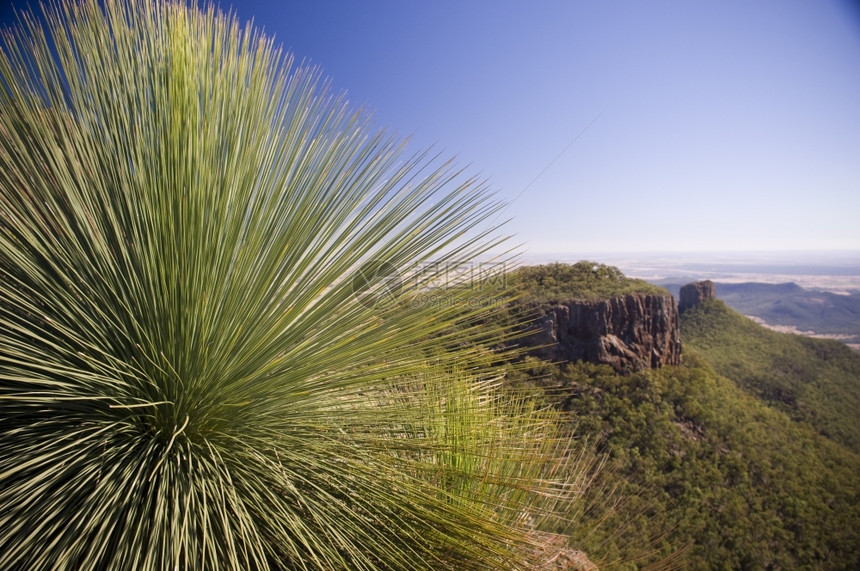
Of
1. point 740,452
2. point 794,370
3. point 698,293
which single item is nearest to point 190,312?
point 740,452

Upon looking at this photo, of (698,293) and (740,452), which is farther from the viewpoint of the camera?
(698,293)

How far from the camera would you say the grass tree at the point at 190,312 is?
1.14m

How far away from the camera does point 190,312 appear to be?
1248mm

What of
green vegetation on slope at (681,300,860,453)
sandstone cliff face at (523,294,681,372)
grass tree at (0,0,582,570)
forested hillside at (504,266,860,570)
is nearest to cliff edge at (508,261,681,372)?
sandstone cliff face at (523,294,681,372)

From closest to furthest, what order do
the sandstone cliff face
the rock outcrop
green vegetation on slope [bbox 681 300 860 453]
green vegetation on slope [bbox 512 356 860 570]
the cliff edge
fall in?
green vegetation on slope [bbox 512 356 860 570], the cliff edge, the sandstone cliff face, green vegetation on slope [bbox 681 300 860 453], the rock outcrop

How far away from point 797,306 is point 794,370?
1634 inches

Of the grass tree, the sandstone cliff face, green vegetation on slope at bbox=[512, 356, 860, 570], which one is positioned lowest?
green vegetation on slope at bbox=[512, 356, 860, 570]

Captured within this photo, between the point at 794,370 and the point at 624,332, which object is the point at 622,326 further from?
the point at 794,370

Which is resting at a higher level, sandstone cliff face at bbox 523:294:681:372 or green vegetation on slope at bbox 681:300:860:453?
sandstone cliff face at bbox 523:294:681:372

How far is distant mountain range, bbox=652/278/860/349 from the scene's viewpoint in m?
58.7

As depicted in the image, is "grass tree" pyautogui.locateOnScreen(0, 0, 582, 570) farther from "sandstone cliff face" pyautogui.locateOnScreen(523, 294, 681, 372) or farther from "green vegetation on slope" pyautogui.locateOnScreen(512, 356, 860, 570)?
"sandstone cliff face" pyautogui.locateOnScreen(523, 294, 681, 372)

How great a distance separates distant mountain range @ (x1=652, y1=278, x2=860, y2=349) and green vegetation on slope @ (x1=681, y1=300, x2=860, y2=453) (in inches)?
663

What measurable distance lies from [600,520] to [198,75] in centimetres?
295

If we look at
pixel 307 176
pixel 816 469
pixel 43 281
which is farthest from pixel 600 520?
pixel 816 469
